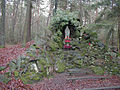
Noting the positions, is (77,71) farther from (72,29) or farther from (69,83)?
(72,29)

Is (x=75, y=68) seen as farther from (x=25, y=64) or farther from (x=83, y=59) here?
(x=25, y=64)

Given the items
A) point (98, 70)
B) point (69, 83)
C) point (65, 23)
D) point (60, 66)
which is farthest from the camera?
point (65, 23)

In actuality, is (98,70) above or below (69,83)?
above

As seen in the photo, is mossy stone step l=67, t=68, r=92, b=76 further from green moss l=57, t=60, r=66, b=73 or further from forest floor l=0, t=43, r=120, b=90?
green moss l=57, t=60, r=66, b=73

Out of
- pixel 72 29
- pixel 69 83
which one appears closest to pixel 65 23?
pixel 72 29

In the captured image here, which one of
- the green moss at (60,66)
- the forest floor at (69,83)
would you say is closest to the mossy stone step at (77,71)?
the forest floor at (69,83)

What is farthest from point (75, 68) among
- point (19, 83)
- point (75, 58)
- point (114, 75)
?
point (19, 83)

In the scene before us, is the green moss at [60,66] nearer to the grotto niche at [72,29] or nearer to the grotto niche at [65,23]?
the grotto niche at [65,23]

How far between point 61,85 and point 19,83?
6.79ft

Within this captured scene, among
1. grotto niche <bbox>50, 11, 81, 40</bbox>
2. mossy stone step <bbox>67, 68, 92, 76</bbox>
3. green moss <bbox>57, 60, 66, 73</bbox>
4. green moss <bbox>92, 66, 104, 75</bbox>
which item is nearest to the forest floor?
mossy stone step <bbox>67, 68, 92, 76</bbox>

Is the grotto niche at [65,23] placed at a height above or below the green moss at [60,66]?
above

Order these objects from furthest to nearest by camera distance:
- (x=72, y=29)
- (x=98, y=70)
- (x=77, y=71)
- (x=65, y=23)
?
(x=72, y=29), (x=65, y=23), (x=98, y=70), (x=77, y=71)

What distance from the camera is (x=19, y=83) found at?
5.30 meters

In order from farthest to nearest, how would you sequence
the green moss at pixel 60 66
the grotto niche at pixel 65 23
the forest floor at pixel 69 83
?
1. the grotto niche at pixel 65 23
2. the green moss at pixel 60 66
3. the forest floor at pixel 69 83
